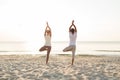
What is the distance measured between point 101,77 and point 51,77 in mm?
2275

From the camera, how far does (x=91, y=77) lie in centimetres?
1302

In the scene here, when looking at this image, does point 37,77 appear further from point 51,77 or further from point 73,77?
point 73,77

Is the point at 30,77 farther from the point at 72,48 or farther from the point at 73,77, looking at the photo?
the point at 72,48

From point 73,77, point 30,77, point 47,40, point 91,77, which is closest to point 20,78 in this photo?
point 30,77

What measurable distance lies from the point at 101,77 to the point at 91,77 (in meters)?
0.46

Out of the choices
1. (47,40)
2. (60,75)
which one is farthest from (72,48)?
(60,75)

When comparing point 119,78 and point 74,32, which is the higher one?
point 74,32

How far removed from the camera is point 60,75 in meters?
13.6

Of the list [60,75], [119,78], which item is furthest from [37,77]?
[119,78]

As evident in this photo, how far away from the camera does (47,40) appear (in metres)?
17.9

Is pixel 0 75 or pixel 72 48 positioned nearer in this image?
pixel 0 75

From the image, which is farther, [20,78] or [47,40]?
[47,40]

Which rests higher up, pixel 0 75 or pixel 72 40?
pixel 72 40

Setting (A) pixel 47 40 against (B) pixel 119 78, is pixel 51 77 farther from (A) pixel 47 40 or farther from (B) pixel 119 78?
(A) pixel 47 40
